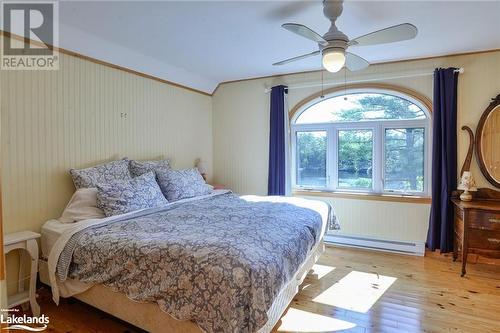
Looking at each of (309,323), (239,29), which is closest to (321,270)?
(309,323)

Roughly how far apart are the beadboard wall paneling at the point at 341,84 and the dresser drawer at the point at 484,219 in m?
0.63

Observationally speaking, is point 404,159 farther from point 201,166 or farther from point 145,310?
point 145,310

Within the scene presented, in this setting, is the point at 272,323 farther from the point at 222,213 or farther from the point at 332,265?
the point at 332,265

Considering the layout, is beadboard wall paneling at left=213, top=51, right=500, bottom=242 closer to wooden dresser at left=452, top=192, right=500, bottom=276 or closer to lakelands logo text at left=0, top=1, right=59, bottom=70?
wooden dresser at left=452, top=192, right=500, bottom=276

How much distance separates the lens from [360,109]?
391cm

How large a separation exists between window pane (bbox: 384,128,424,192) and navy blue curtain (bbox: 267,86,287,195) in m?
1.36

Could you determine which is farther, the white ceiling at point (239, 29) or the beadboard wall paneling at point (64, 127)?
the beadboard wall paneling at point (64, 127)

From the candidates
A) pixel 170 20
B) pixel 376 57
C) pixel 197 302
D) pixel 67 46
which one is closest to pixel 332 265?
pixel 197 302

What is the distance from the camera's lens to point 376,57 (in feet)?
11.4

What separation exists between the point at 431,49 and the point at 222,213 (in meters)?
2.86

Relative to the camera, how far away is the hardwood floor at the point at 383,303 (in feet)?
6.99

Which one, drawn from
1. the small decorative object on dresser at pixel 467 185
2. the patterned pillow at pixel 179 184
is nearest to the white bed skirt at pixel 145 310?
the patterned pillow at pixel 179 184

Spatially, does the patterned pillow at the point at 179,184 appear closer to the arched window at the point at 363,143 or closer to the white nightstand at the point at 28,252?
the white nightstand at the point at 28,252

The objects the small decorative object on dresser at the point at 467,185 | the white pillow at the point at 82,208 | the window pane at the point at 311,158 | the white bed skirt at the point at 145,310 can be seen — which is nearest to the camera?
the white bed skirt at the point at 145,310
